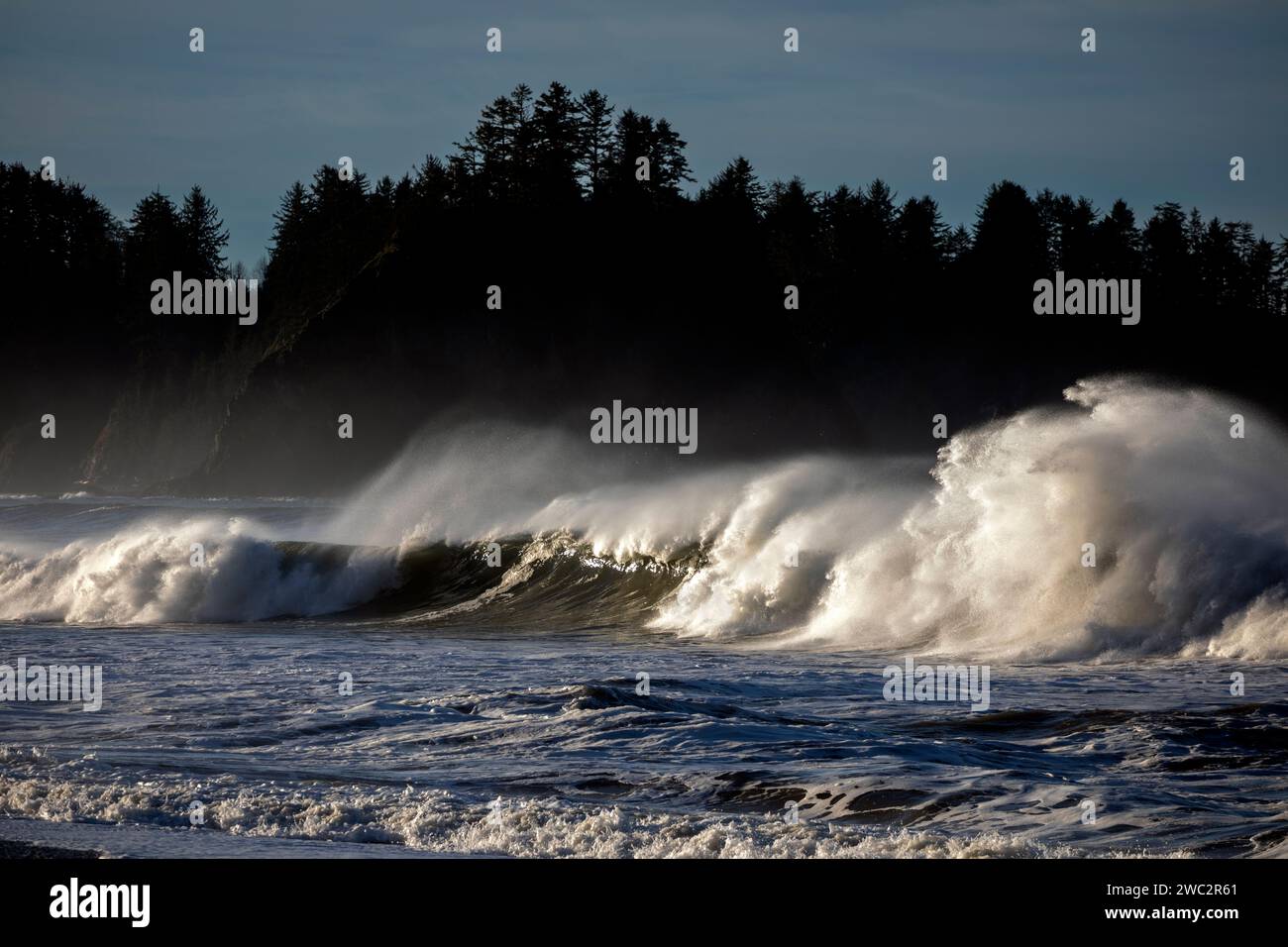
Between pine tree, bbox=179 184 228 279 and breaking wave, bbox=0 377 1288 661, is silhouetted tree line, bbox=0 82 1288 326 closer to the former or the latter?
pine tree, bbox=179 184 228 279

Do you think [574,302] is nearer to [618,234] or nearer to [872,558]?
[618,234]

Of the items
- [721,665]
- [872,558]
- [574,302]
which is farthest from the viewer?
[574,302]

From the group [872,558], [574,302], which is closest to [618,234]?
[574,302]

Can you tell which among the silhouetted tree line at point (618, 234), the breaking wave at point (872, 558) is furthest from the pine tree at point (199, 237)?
the breaking wave at point (872, 558)

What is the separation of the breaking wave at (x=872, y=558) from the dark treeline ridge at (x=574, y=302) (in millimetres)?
30882

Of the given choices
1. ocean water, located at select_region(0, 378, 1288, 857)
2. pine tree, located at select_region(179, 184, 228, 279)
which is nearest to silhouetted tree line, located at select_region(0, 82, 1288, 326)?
pine tree, located at select_region(179, 184, 228, 279)

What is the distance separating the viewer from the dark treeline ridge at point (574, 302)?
6094cm

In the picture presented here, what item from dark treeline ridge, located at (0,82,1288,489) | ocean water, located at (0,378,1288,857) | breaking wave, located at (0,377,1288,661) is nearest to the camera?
ocean water, located at (0,378,1288,857)

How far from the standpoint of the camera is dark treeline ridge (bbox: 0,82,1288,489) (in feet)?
200

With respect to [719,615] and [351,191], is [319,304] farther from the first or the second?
[719,615]

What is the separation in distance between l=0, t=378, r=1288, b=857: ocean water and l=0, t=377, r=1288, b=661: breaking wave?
0.06 m

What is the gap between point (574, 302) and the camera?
64125 mm

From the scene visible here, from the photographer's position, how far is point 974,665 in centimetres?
1512

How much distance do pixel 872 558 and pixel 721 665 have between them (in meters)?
4.56
